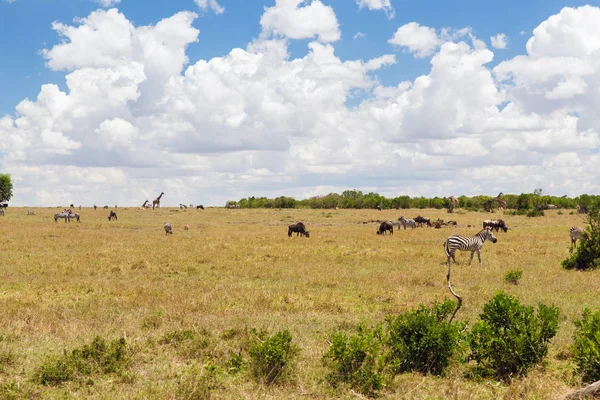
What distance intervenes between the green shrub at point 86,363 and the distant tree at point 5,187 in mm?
107459

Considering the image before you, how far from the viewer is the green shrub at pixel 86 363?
332 inches

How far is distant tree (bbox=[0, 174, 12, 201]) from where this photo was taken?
10181 centimetres

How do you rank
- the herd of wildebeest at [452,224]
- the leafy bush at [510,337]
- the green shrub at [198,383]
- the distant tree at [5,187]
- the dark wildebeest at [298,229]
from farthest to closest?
the distant tree at [5,187] < the dark wildebeest at [298,229] < the herd of wildebeest at [452,224] < the leafy bush at [510,337] < the green shrub at [198,383]

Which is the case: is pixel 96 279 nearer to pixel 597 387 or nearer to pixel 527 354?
pixel 527 354

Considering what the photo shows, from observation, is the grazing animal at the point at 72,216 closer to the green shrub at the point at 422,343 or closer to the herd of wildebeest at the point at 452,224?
the herd of wildebeest at the point at 452,224

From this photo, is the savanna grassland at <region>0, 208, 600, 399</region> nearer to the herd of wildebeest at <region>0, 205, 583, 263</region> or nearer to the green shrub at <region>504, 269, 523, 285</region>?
the green shrub at <region>504, 269, 523, 285</region>

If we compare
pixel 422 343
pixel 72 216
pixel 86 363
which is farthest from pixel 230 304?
pixel 72 216

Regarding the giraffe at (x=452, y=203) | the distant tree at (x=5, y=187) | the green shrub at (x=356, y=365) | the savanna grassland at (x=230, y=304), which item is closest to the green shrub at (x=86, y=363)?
the savanna grassland at (x=230, y=304)

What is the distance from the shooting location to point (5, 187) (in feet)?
335

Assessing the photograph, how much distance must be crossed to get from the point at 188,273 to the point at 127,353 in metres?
11.0

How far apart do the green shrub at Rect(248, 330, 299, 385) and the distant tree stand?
109 m

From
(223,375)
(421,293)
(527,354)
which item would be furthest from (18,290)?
(527,354)

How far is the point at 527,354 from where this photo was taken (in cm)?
884

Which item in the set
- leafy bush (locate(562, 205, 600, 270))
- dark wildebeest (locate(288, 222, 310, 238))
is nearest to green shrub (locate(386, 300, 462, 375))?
leafy bush (locate(562, 205, 600, 270))
